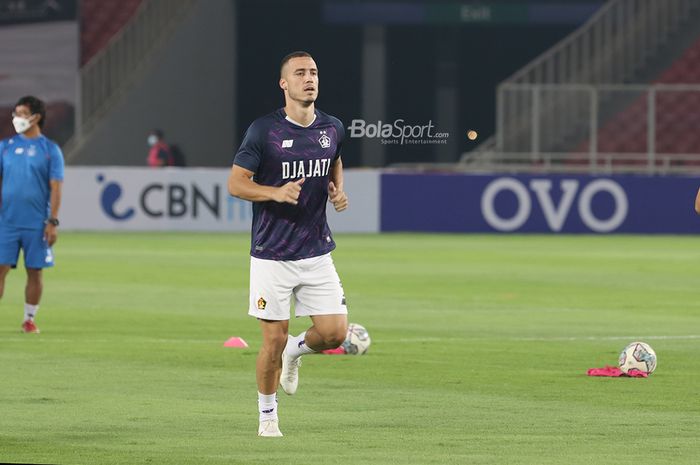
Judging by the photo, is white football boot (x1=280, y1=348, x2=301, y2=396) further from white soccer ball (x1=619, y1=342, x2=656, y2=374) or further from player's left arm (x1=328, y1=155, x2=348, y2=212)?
white soccer ball (x1=619, y1=342, x2=656, y2=374)

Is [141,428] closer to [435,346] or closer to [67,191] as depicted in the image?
[435,346]

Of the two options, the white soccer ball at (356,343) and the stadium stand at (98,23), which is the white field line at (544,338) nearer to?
the white soccer ball at (356,343)

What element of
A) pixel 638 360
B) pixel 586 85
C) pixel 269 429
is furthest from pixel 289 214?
pixel 586 85

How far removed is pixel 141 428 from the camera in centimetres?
1020

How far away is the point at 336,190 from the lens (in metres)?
10.2

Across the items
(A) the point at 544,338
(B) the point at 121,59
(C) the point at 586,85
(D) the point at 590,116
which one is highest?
(B) the point at 121,59

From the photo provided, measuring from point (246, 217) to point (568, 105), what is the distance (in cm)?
718

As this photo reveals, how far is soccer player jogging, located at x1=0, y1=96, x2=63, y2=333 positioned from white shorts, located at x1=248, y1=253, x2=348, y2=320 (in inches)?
246

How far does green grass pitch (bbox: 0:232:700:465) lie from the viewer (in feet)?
31.4

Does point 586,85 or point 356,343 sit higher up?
point 586,85

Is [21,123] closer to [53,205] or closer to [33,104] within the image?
[33,104]

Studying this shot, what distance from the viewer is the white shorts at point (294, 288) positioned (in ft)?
32.8

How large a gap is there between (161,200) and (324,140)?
24022 mm

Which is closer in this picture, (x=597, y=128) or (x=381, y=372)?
(x=381, y=372)
